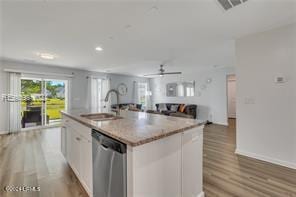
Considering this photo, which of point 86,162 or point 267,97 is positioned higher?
point 267,97

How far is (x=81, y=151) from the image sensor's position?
199cm

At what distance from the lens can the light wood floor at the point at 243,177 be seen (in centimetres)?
188

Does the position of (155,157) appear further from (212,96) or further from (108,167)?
(212,96)

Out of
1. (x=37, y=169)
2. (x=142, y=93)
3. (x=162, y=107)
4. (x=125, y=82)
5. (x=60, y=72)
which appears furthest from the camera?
(x=142, y=93)

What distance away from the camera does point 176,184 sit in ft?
4.88

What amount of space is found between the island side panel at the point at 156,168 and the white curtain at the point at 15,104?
18.9ft

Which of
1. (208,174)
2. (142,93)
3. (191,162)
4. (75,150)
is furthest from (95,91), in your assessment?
(191,162)

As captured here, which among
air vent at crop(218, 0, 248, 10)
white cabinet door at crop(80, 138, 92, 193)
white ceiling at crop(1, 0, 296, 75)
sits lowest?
white cabinet door at crop(80, 138, 92, 193)

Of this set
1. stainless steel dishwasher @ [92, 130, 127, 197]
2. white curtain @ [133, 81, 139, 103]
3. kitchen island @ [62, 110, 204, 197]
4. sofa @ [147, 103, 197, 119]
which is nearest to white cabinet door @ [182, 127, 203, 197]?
kitchen island @ [62, 110, 204, 197]

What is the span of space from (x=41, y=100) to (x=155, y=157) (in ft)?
19.6

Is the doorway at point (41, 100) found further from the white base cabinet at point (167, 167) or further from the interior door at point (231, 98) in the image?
the interior door at point (231, 98)

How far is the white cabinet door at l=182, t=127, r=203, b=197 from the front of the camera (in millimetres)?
1570

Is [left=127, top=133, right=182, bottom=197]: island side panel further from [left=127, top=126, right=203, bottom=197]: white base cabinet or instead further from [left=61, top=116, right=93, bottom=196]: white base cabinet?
[left=61, top=116, right=93, bottom=196]: white base cabinet

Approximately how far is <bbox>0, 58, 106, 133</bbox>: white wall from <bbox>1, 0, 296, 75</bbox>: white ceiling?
157 centimetres
